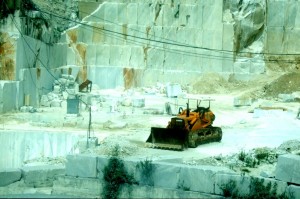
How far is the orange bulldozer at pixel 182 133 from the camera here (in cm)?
1471

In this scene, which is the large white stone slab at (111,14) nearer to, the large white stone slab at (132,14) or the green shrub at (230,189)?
the large white stone slab at (132,14)

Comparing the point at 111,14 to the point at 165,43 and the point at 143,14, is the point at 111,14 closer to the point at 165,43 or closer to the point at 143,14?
the point at 143,14

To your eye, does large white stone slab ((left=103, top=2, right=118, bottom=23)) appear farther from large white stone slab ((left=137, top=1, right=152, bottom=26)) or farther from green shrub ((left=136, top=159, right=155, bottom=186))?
green shrub ((left=136, top=159, right=155, bottom=186))

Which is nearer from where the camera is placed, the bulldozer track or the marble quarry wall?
the bulldozer track

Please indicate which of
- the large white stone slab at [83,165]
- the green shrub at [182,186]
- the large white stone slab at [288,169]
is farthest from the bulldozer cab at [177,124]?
the large white stone slab at [288,169]

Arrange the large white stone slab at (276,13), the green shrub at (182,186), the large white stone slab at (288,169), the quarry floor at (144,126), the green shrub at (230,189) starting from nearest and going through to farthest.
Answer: the large white stone slab at (288,169) < the green shrub at (230,189) < the green shrub at (182,186) < the quarry floor at (144,126) < the large white stone slab at (276,13)

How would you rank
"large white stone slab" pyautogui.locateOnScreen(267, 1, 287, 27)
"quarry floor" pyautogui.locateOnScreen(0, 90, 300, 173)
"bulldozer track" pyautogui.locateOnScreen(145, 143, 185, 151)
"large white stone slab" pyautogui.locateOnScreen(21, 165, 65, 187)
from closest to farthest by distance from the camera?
"large white stone slab" pyautogui.locateOnScreen(21, 165, 65, 187) → "quarry floor" pyautogui.locateOnScreen(0, 90, 300, 173) → "bulldozer track" pyautogui.locateOnScreen(145, 143, 185, 151) → "large white stone slab" pyautogui.locateOnScreen(267, 1, 287, 27)

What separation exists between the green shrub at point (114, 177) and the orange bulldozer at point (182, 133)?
554 cm

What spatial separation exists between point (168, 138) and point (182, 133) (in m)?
0.46

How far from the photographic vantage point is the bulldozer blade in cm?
1468

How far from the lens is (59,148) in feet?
54.0

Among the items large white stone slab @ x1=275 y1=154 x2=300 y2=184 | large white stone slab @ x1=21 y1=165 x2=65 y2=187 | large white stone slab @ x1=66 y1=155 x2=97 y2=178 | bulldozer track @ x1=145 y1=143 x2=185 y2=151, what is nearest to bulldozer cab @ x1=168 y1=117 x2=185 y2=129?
bulldozer track @ x1=145 y1=143 x2=185 y2=151

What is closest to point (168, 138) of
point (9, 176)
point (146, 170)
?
point (146, 170)

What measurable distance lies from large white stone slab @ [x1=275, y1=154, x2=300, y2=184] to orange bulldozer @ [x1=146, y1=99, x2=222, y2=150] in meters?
6.21
